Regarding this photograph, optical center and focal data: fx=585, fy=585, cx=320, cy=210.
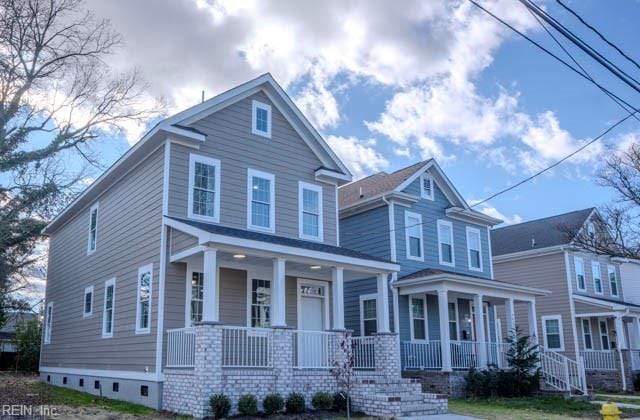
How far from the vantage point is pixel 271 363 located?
1302 cm

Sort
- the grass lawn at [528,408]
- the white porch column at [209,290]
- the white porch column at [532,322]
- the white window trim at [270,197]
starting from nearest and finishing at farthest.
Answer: the white porch column at [209,290], the grass lawn at [528,408], the white window trim at [270,197], the white porch column at [532,322]

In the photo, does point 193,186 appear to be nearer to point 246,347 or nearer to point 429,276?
point 246,347

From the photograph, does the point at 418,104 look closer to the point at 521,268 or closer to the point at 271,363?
the point at 271,363

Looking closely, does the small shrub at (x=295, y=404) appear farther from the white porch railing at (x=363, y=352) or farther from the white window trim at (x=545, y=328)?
the white window trim at (x=545, y=328)

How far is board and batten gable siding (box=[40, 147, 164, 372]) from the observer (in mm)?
14711

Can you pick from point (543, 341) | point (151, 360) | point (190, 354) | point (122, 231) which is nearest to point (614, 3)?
point (190, 354)

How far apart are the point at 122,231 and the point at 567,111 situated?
12.7m

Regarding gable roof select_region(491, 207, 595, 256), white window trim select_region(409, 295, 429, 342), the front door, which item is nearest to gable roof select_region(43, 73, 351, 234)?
the front door

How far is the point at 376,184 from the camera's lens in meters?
22.8

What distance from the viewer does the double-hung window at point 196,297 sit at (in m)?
14.2

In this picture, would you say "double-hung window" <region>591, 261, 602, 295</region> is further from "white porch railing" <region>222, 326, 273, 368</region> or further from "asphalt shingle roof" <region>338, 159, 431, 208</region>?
"white porch railing" <region>222, 326, 273, 368</region>

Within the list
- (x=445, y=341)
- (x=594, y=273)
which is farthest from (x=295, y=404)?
(x=594, y=273)

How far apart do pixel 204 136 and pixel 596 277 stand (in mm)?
22503

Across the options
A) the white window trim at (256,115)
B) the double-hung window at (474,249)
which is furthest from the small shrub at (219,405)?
the double-hung window at (474,249)
